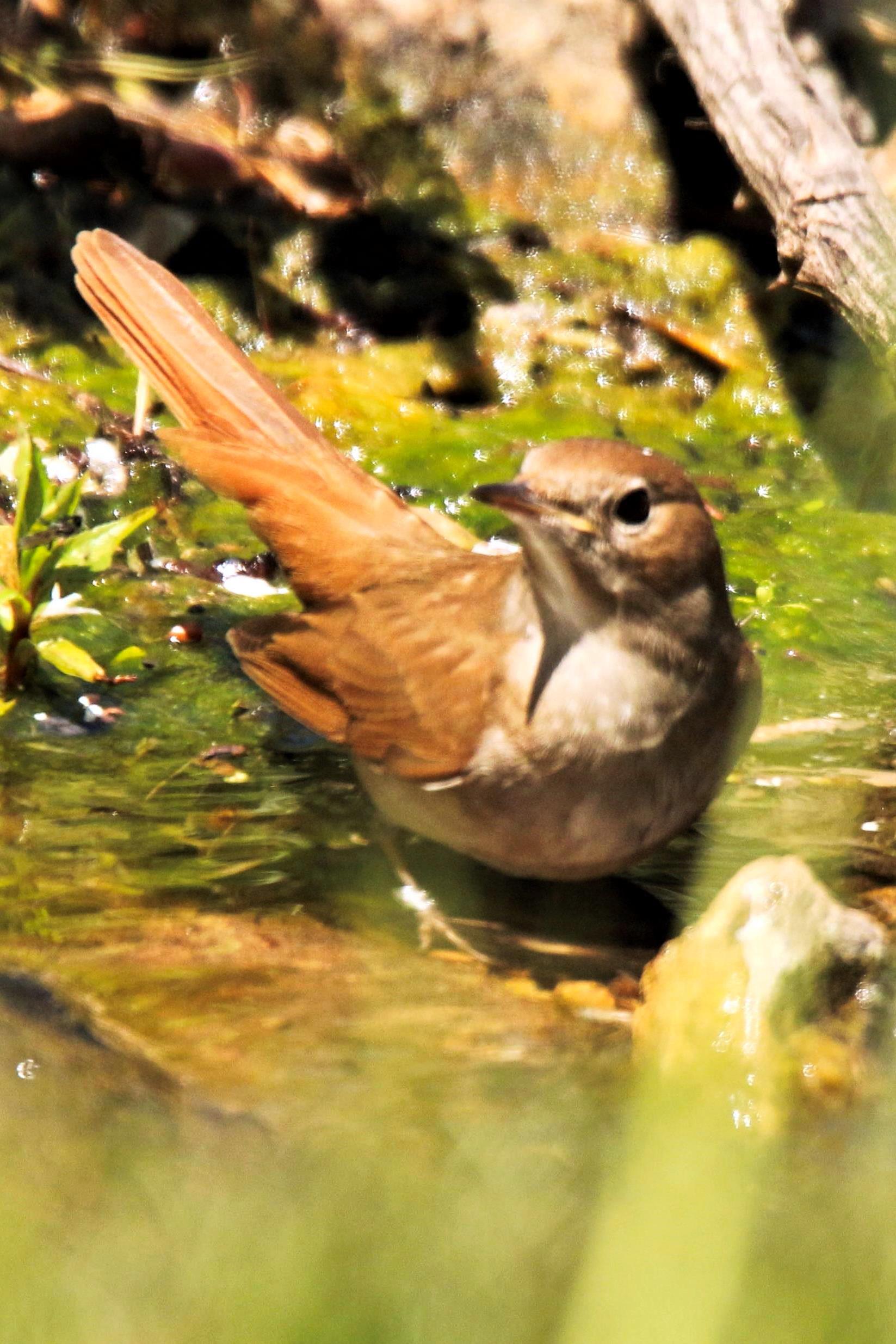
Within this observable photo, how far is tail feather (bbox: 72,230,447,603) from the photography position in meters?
4.47

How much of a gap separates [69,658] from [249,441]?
0.82 m

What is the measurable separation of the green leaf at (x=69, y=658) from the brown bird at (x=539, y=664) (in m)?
0.39

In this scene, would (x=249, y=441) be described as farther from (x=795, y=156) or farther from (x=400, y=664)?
(x=795, y=156)

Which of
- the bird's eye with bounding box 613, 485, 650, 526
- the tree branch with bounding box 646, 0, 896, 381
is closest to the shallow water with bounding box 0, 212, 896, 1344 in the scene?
the tree branch with bounding box 646, 0, 896, 381

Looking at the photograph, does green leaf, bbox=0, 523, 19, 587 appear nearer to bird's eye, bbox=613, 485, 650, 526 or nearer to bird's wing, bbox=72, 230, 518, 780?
bird's wing, bbox=72, 230, 518, 780

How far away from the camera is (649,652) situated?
3586mm

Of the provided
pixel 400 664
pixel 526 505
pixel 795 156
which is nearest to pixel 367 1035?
pixel 526 505

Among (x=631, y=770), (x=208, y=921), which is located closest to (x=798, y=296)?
(x=631, y=770)

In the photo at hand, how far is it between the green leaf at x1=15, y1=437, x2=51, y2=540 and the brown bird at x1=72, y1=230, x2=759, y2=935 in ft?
1.92

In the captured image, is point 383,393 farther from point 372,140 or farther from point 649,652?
point 649,652

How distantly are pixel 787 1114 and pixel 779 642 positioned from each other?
2.55 m

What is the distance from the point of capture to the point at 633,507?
3.46m

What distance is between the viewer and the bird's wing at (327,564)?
12.9 ft

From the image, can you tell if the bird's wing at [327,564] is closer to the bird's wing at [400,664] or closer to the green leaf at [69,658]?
the bird's wing at [400,664]
